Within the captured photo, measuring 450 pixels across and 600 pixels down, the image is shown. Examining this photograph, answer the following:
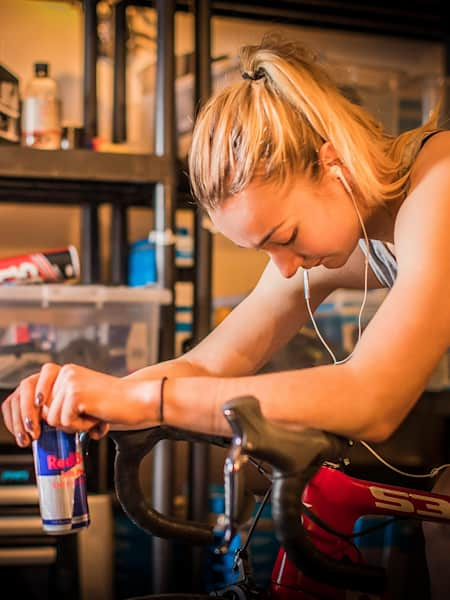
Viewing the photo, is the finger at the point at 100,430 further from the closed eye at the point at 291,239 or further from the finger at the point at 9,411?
the closed eye at the point at 291,239

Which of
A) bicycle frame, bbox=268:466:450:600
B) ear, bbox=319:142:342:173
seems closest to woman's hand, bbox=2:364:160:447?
bicycle frame, bbox=268:466:450:600

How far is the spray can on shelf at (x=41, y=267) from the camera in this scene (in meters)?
1.62

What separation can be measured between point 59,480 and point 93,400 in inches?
4.8

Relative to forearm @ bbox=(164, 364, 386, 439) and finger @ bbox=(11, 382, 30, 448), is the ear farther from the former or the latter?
finger @ bbox=(11, 382, 30, 448)

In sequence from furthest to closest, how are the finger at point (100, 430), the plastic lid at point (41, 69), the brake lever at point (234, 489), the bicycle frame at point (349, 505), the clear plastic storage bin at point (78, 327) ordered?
the plastic lid at point (41, 69), the clear plastic storage bin at point (78, 327), the bicycle frame at point (349, 505), the finger at point (100, 430), the brake lever at point (234, 489)

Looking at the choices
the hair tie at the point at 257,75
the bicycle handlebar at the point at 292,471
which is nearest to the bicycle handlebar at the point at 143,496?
the bicycle handlebar at the point at 292,471

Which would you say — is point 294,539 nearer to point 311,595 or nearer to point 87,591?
point 311,595

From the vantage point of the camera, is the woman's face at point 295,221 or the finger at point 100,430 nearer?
the finger at point 100,430

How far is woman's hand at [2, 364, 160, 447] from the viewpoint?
712 millimetres

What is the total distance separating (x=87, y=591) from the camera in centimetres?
156

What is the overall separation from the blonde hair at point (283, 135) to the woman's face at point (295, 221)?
1cm

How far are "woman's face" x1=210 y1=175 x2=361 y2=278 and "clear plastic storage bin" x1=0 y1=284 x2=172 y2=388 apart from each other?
28.3 inches

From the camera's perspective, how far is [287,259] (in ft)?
3.10

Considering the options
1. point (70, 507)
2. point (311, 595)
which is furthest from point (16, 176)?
point (311, 595)
